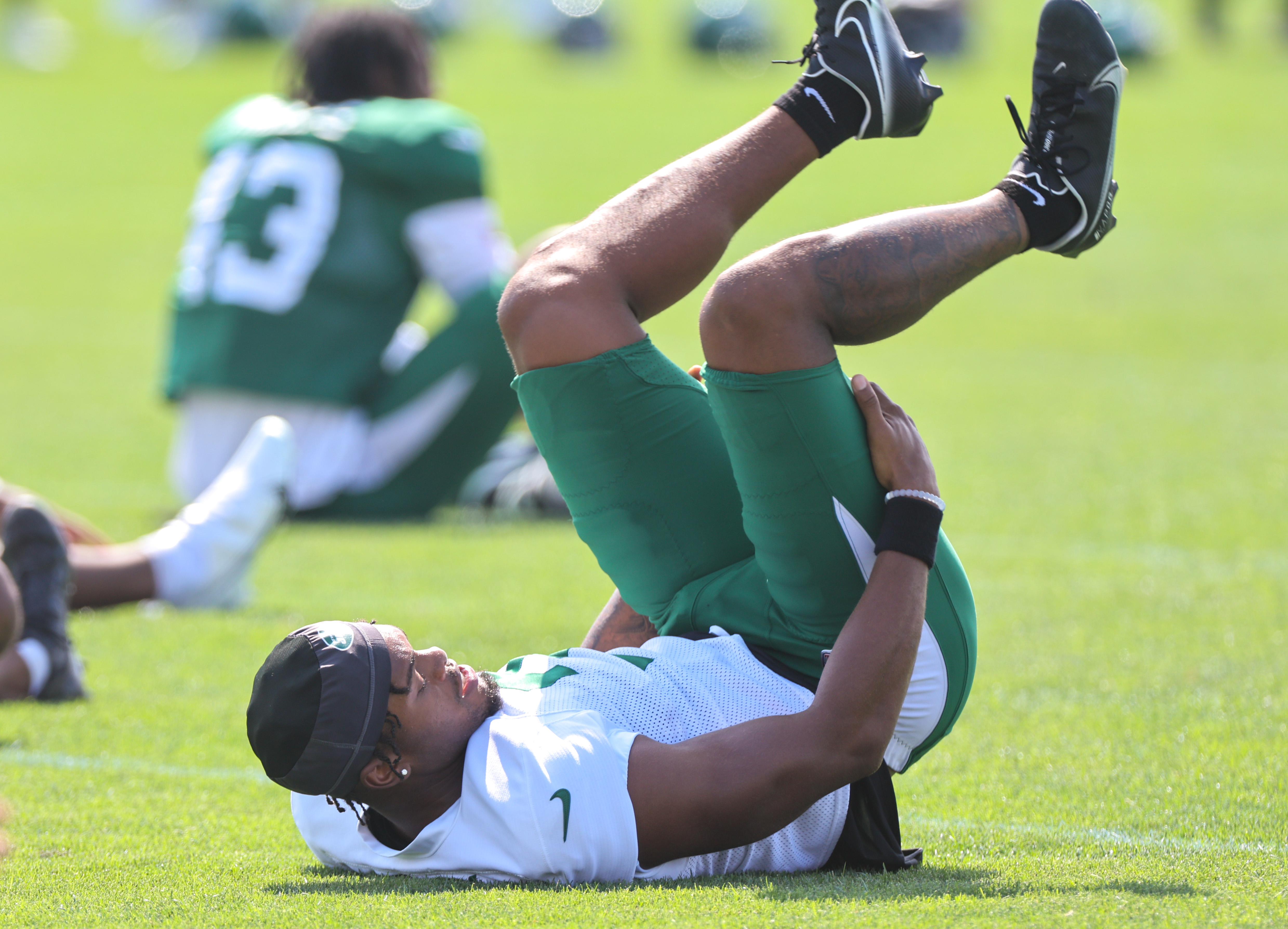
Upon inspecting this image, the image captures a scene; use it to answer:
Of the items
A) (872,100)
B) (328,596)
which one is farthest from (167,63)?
(872,100)

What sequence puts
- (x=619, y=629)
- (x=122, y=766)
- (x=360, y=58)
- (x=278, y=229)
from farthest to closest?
(x=360, y=58), (x=278, y=229), (x=122, y=766), (x=619, y=629)

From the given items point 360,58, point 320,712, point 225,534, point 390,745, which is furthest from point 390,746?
point 360,58

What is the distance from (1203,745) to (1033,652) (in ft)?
3.59

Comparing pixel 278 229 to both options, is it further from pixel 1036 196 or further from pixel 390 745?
pixel 390 745

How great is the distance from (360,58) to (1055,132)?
4.30 metres

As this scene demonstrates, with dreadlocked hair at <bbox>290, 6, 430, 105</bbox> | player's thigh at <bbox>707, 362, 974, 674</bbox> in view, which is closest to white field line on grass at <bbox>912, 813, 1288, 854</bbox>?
player's thigh at <bbox>707, 362, 974, 674</bbox>

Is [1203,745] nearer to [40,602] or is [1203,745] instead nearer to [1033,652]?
[1033,652]

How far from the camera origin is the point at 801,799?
259cm

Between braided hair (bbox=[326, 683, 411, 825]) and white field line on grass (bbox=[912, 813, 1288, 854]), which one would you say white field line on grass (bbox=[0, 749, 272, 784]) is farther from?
white field line on grass (bbox=[912, 813, 1288, 854])

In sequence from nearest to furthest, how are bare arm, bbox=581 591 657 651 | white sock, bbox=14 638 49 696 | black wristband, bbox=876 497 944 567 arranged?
black wristband, bbox=876 497 944 567 < bare arm, bbox=581 591 657 651 < white sock, bbox=14 638 49 696

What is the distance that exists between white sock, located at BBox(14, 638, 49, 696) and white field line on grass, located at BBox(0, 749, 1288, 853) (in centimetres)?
39

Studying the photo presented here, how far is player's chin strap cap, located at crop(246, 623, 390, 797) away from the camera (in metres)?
2.59

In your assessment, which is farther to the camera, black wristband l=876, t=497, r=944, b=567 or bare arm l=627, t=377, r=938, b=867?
black wristband l=876, t=497, r=944, b=567

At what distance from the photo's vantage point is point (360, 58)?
6918mm
